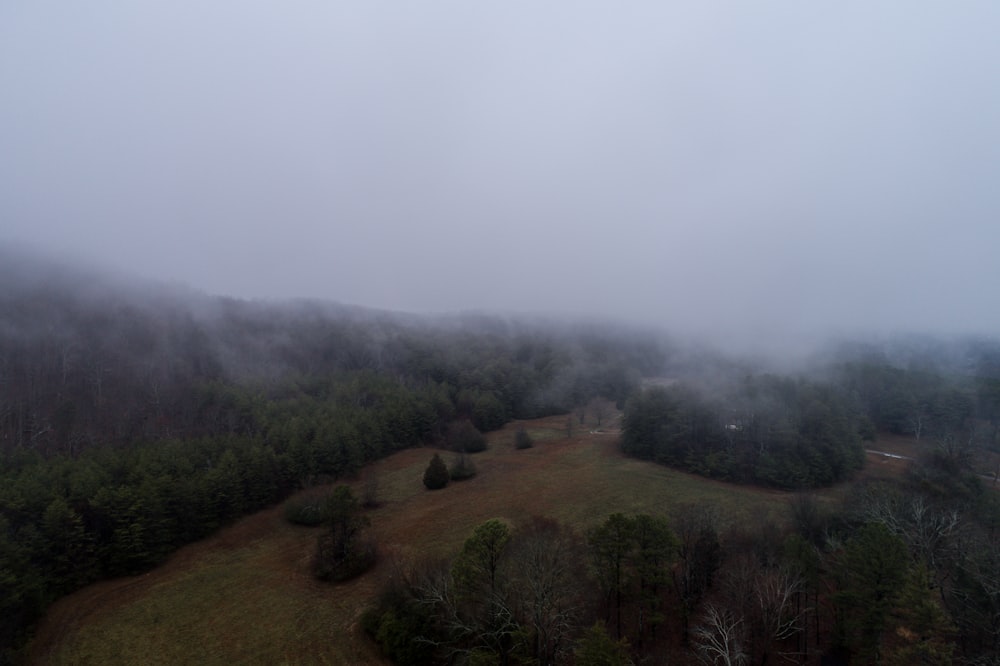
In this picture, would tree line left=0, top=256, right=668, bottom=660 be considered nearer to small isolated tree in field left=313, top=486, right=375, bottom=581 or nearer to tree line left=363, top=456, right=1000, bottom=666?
small isolated tree in field left=313, top=486, right=375, bottom=581

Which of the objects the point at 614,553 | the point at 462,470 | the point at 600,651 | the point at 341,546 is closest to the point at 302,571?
the point at 341,546

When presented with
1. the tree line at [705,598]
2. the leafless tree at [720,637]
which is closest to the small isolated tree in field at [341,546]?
the tree line at [705,598]

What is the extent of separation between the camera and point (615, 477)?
1864 inches

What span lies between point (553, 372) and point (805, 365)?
5023cm

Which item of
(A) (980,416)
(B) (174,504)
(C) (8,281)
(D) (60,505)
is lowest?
(B) (174,504)

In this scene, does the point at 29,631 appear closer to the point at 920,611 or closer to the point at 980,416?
the point at 920,611

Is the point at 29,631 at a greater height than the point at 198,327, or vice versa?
the point at 198,327

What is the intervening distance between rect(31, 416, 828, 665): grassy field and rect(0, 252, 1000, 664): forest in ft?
7.51

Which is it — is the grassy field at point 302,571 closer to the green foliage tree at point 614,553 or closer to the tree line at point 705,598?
the tree line at point 705,598

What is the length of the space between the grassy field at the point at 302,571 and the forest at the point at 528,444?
7.51 ft

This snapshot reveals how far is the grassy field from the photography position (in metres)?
24.8

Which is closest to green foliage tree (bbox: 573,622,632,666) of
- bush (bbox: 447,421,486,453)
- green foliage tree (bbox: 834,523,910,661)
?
green foliage tree (bbox: 834,523,910,661)

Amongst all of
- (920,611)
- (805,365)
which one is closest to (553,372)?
(805,365)

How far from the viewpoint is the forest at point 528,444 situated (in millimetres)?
20703
